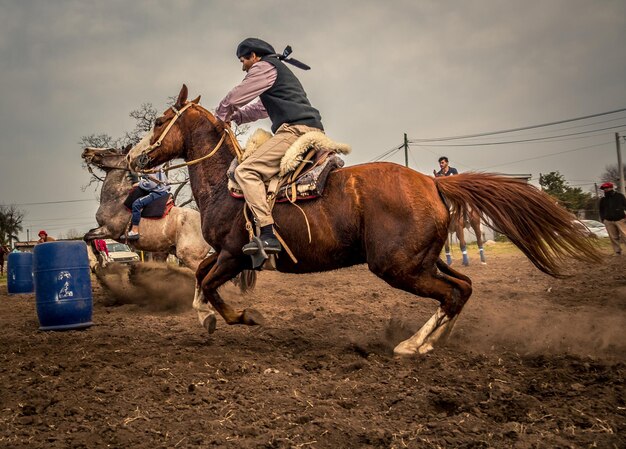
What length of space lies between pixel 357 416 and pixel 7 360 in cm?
379

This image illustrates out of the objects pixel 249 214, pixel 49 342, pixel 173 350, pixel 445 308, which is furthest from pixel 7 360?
pixel 445 308

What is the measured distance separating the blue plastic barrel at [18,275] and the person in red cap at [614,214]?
53.3 feet

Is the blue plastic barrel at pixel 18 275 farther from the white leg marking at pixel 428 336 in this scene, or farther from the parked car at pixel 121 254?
the white leg marking at pixel 428 336

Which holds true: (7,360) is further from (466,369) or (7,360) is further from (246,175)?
(466,369)

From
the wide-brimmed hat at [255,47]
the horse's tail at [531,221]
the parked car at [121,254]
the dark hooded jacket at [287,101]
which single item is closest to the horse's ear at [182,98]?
the wide-brimmed hat at [255,47]

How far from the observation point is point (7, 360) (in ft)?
17.2

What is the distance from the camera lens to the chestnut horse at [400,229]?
16.1 ft

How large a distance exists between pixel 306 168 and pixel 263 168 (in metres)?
0.44

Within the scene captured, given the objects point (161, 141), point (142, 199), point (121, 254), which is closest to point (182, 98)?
point (161, 141)

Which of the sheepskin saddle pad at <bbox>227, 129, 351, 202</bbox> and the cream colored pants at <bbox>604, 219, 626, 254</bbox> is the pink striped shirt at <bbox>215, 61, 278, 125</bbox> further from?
the cream colored pants at <bbox>604, 219, 626, 254</bbox>

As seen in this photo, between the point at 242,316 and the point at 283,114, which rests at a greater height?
the point at 283,114

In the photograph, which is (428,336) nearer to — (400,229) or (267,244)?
(400,229)

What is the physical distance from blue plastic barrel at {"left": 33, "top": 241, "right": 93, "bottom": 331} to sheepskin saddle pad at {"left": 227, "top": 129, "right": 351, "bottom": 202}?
127 inches

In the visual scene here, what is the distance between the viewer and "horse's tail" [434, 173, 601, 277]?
525 centimetres
